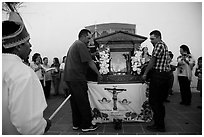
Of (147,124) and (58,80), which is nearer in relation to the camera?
(147,124)

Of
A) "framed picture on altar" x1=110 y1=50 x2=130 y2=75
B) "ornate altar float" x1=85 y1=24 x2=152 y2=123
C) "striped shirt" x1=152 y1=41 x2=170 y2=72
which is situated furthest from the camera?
"framed picture on altar" x1=110 y1=50 x2=130 y2=75

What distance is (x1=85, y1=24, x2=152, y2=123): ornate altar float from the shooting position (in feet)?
9.09

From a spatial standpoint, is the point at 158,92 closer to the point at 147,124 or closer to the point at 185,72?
the point at 147,124

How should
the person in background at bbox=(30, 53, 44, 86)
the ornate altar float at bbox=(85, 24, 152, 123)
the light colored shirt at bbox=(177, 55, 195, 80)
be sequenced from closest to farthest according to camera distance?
the ornate altar float at bbox=(85, 24, 152, 123), the light colored shirt at bbox=(177, 55, 195, 80), the person in background at bbox=(30, 53, 44, 86)

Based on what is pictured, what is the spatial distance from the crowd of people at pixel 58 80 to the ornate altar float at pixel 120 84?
0.20 metres

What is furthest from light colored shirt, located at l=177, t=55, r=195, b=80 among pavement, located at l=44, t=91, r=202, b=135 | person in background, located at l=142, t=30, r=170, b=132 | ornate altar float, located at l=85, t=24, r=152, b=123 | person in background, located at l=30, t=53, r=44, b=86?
person in background, located at l=30, t=53, r=44, b=86

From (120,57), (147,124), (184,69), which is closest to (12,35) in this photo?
(120,57)

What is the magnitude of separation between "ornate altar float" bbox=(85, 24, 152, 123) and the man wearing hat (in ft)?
6.05

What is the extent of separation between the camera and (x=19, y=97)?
863mm

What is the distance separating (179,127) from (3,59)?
98.6 inches

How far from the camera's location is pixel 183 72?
4.07m

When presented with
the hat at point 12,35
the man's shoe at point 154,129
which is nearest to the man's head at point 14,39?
the hat at point 12,35

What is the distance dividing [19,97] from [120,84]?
2002 millimetres

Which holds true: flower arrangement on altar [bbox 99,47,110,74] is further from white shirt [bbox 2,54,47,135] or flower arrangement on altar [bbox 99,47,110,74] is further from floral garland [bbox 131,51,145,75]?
white shirt [bbox 2,54,47,135]
